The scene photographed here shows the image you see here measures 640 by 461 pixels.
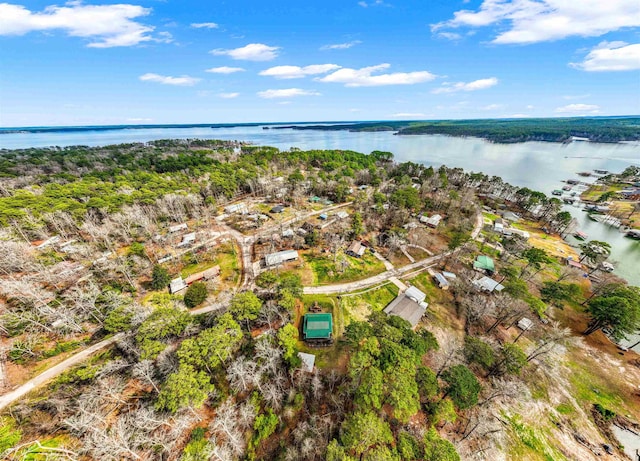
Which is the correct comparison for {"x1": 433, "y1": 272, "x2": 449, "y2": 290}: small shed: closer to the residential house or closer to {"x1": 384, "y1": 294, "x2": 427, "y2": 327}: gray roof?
{"x1": 384, "y1": 294, "x2": 427, "y2": 327}: gray roof

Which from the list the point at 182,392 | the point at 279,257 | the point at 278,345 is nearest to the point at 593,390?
the point at 278,345

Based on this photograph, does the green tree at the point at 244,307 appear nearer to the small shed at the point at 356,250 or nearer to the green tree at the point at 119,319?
the green tree at the point at 119,319

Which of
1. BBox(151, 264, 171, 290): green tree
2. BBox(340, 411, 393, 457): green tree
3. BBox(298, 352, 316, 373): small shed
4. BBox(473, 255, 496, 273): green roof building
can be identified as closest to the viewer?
BBox(340, 411, 393, 457): green tree

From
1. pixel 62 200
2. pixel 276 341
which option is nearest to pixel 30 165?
pixel 62 200

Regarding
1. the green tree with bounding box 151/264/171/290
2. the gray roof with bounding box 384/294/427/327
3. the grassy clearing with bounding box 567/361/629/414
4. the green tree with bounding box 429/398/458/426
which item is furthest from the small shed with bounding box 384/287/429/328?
the green tree with bounding box 151/264/171/290

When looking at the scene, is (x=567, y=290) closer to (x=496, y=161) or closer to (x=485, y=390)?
(x=485, y=390)
